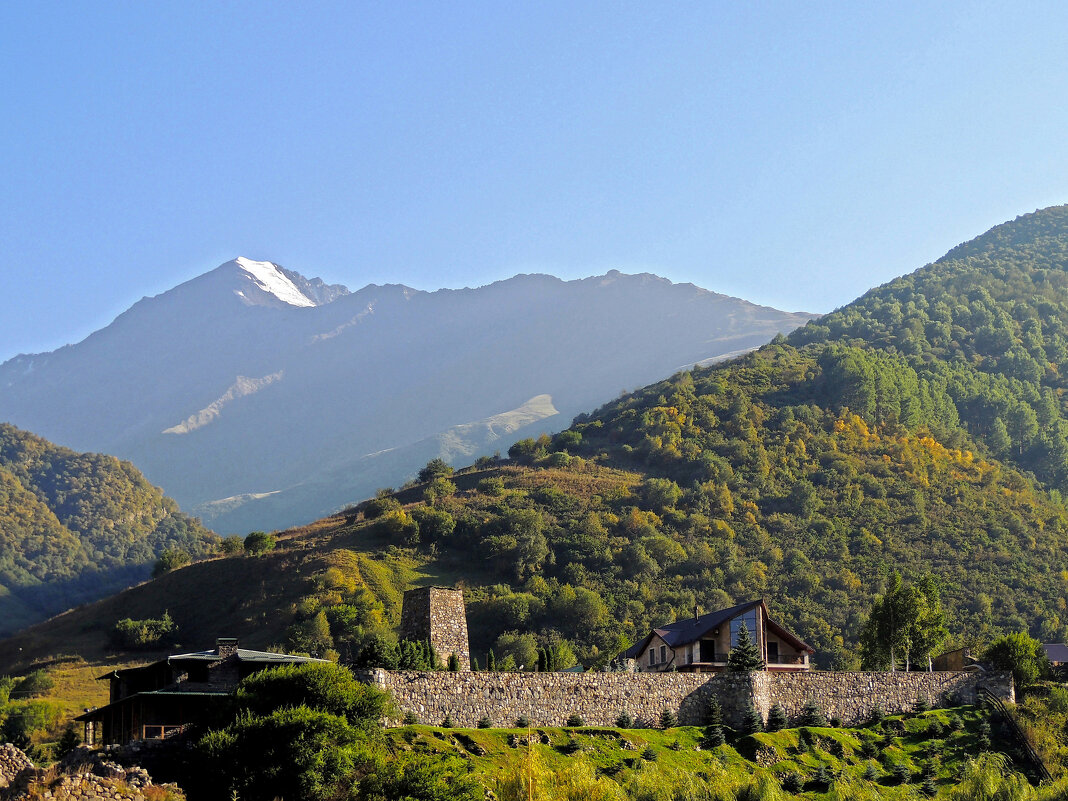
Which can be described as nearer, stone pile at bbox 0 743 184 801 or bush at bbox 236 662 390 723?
stone pile at bbox 0 743 184 801

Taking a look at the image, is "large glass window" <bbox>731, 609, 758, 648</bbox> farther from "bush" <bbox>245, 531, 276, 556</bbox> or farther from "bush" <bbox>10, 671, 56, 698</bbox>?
"bush" <bbox>245, 531, 276, 556</bbox>

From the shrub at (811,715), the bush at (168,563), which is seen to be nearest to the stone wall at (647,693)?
the shrub at (811,715)

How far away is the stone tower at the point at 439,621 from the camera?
47938 mm

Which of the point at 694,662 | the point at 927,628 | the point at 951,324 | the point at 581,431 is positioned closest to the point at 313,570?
the point at 694,662

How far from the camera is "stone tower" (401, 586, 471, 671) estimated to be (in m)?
47.9

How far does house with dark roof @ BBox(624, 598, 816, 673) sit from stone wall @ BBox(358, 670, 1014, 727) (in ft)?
11.1

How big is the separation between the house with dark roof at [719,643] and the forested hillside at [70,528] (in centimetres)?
8829

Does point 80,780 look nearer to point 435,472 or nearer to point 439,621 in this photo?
point 439,621

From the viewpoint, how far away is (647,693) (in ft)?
154

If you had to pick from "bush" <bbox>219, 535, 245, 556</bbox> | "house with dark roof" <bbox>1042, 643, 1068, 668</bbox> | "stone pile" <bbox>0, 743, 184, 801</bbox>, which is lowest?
"house with dark roof" <bbox>1042, 643, 1068, 668</bbox>

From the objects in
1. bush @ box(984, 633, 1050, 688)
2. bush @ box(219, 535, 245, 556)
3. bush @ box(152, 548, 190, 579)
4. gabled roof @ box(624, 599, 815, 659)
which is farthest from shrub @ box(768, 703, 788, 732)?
bush @ box(152, 548, 190, 579)

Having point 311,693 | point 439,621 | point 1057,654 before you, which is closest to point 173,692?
point 311,693

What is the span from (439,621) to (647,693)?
30.9ft

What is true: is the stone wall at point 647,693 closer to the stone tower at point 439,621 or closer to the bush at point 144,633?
the stone tower at point 439,621
